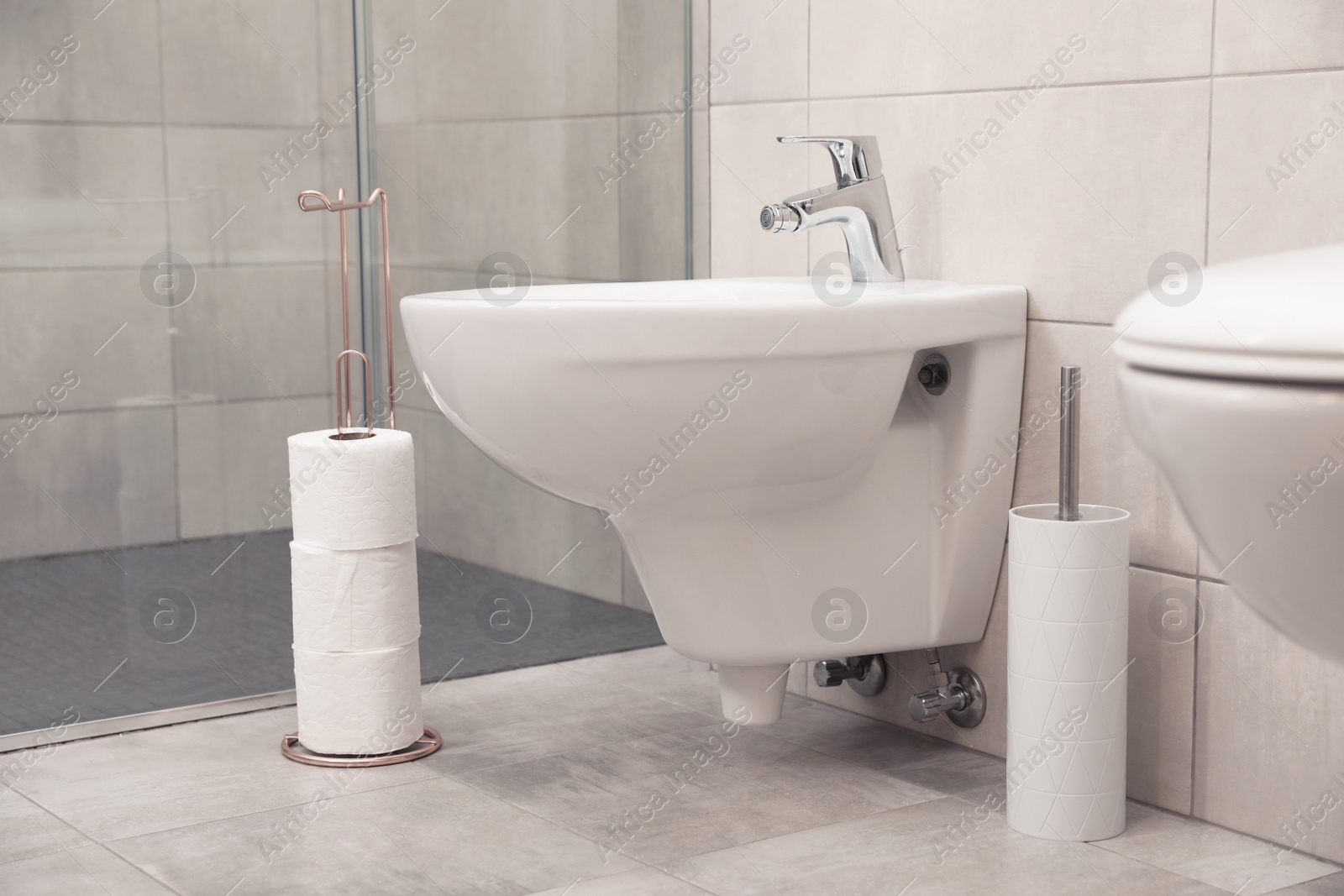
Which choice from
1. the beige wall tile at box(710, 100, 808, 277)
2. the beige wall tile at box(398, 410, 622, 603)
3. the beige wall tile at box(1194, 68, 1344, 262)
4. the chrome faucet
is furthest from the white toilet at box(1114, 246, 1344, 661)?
the beige wall tile at box(398, 410, 622, 603)

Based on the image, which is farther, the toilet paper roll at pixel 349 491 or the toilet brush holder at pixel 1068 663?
the toilet paper roll at pixel 349 491

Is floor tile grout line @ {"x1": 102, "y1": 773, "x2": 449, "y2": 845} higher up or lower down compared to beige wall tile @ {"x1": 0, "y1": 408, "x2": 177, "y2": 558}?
lower down

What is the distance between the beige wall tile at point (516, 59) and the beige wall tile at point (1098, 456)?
30.4 inches

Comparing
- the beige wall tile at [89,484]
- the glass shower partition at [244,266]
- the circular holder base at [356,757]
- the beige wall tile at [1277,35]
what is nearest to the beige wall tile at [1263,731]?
the beige wall tile at [1277,35]

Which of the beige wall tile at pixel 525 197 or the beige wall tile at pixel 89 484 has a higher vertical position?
the beige wall tile at pixel 525 197

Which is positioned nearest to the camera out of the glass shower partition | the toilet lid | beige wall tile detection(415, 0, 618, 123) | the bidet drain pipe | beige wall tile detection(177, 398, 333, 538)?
the toilet lid

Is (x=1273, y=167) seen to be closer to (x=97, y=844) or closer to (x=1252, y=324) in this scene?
(x=1252, y=324)

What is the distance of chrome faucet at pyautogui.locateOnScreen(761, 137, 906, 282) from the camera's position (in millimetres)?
1591

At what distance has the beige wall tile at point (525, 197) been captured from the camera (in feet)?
6.23

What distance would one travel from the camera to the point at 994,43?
1.54 metres

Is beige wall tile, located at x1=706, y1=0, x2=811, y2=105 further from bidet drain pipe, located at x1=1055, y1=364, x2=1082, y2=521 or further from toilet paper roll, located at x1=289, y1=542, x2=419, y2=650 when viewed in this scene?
toilet paper roll, located at x1=289, y1=542, x2=419, y2=650

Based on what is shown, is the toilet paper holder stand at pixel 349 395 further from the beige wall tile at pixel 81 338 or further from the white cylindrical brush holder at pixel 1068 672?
the white cylindrical brush holder at pixel 1068 672

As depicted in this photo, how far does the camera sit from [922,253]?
166 cm

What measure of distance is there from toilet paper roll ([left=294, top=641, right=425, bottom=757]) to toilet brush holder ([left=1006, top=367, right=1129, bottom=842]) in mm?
659
